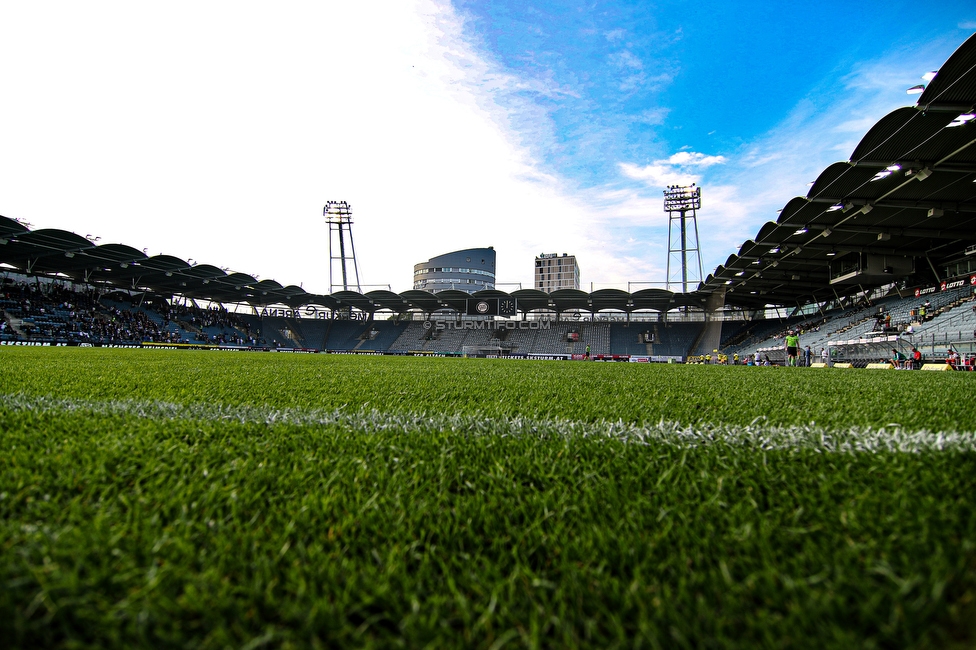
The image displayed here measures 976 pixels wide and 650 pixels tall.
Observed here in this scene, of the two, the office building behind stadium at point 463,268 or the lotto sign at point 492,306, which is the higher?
the office building behind stadium at point 463,268

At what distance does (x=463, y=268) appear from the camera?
7600 cm

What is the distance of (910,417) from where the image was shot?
236cm

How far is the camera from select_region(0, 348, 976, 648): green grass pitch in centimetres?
64

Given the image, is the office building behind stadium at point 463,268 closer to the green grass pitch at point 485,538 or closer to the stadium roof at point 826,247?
the stadium roof at point 826,247

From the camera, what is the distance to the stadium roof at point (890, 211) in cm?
1073

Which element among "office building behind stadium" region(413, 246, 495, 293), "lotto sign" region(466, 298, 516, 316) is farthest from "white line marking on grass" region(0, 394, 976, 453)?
"office building behind stadium" region(413, 246, 495, 293)

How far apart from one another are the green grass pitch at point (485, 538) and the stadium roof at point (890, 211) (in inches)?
500

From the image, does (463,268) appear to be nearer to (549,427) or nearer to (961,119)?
(961,119)

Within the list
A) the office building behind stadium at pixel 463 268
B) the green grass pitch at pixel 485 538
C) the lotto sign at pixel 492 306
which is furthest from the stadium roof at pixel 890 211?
the office building behind stadium at pixel 463 268

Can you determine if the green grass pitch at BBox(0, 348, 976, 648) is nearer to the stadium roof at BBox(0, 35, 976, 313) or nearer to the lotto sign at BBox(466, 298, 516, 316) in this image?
the stadium roof at BBox(0, 35, 976, 313)

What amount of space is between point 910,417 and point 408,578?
9.46 feet

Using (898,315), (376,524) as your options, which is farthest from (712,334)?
(376,524)

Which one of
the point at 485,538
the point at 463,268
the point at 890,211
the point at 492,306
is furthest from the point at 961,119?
the point at 463,268

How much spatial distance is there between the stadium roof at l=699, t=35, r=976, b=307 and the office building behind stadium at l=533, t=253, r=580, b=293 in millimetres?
67783
